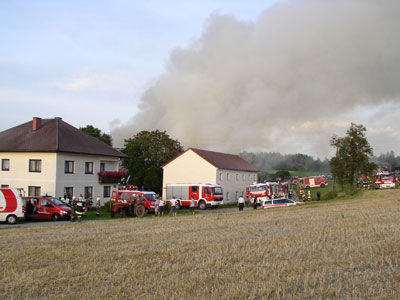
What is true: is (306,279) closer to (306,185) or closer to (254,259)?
(254,259)

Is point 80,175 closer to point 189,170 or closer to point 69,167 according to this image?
point 69,167

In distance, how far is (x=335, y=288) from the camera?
8.48m

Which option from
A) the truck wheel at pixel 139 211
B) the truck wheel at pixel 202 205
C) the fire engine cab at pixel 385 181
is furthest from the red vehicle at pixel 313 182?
the truck wheel at pixel 139 211

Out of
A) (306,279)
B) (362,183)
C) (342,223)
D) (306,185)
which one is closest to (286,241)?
(306,279)

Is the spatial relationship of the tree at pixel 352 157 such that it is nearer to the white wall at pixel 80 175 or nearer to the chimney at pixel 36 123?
the white wall at pixel 80 175

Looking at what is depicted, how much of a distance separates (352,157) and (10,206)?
38.0 metres

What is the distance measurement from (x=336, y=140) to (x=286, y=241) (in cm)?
4036

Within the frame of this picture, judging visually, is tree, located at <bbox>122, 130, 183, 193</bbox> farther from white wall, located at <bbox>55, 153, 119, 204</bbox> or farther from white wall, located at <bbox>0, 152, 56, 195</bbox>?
white wall, located at <bbox>0, 152, 56, 195</bbox>

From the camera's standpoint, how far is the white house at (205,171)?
5669 centimetres

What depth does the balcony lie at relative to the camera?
157ft

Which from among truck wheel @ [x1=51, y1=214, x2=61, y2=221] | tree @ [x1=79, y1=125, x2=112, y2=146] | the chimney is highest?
tree @ [x1=79, y1=125, x2=112, y2=146]

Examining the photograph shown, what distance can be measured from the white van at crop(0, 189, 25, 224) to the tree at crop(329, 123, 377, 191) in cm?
3570

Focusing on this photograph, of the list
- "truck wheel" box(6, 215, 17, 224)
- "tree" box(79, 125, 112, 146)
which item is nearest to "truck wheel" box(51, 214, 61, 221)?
"truck wheel" box(6, 215, 17, 224)

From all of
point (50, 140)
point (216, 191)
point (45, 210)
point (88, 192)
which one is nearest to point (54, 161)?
point (50, 140)
